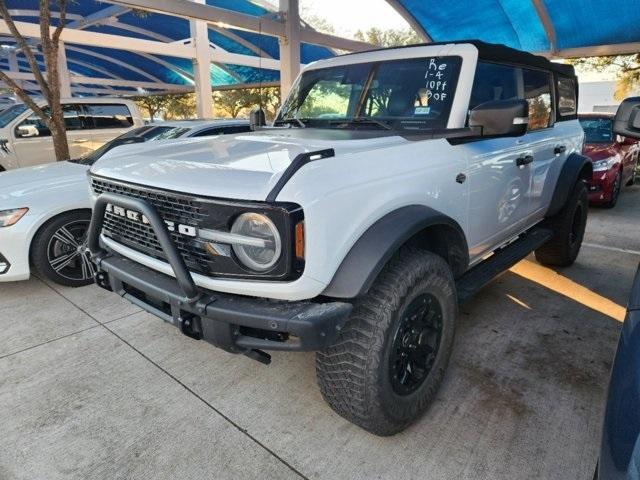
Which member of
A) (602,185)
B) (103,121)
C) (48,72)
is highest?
(48,72)

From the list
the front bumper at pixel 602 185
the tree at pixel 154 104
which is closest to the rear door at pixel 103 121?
the front bumper at pixel 602 185

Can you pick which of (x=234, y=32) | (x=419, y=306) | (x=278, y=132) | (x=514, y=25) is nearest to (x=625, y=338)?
(x=419, y=306)

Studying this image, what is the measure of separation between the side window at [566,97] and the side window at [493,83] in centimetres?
106

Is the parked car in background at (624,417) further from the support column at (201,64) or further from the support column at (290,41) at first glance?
the support column at (201,64)

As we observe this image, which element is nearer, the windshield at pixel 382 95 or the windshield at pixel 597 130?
the windshield at pixel 382 95

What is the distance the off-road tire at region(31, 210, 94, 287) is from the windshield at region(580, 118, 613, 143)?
318 inches

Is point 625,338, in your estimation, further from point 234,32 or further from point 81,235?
point 234,32

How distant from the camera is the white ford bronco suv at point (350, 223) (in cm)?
168

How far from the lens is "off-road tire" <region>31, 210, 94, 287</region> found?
3697mm

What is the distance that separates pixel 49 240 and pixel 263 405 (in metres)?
2.58

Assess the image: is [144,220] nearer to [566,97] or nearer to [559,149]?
[559,149]

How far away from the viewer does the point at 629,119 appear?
2.14 meters

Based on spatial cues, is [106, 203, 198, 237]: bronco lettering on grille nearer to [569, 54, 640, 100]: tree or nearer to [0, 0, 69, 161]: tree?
[0, 0, 69, 161]: tree

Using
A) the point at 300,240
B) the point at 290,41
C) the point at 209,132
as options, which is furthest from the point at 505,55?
the point at 290,41
